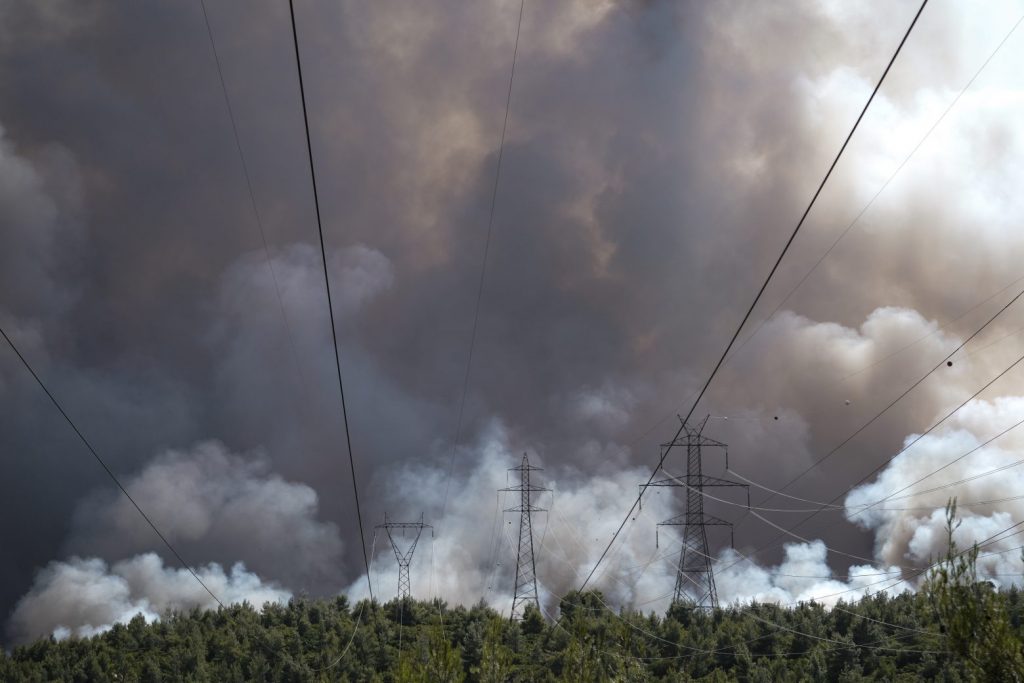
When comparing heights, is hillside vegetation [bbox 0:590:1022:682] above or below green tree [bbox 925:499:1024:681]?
above

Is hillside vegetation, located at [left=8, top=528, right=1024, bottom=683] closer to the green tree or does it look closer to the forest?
the forest

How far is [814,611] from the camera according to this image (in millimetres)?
132500

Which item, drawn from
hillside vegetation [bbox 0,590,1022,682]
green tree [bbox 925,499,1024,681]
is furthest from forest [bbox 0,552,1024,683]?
green tree [bbox 925,499,1024,681]

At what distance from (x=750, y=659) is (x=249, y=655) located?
5933 centimetres

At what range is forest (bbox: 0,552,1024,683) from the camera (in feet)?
368

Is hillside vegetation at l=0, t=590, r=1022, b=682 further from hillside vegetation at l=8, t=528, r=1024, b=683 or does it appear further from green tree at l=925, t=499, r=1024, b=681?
green tree at l=925, t=499, r=1024, b=681

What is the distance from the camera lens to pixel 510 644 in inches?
5064

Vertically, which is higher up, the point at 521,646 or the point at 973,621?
the point at 521,646

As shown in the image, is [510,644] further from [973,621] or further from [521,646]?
[973,621]

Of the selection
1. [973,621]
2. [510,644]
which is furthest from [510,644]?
[973,621]

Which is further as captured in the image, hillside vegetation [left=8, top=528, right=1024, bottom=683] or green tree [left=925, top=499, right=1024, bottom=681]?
hillside vegetation [left=8, top=528, right=1024, bottom=683]

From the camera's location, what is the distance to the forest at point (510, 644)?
368 feet

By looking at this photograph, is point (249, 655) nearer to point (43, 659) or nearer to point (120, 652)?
point (120, 652)


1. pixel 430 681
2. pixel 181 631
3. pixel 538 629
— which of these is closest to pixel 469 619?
pixel 538 629
